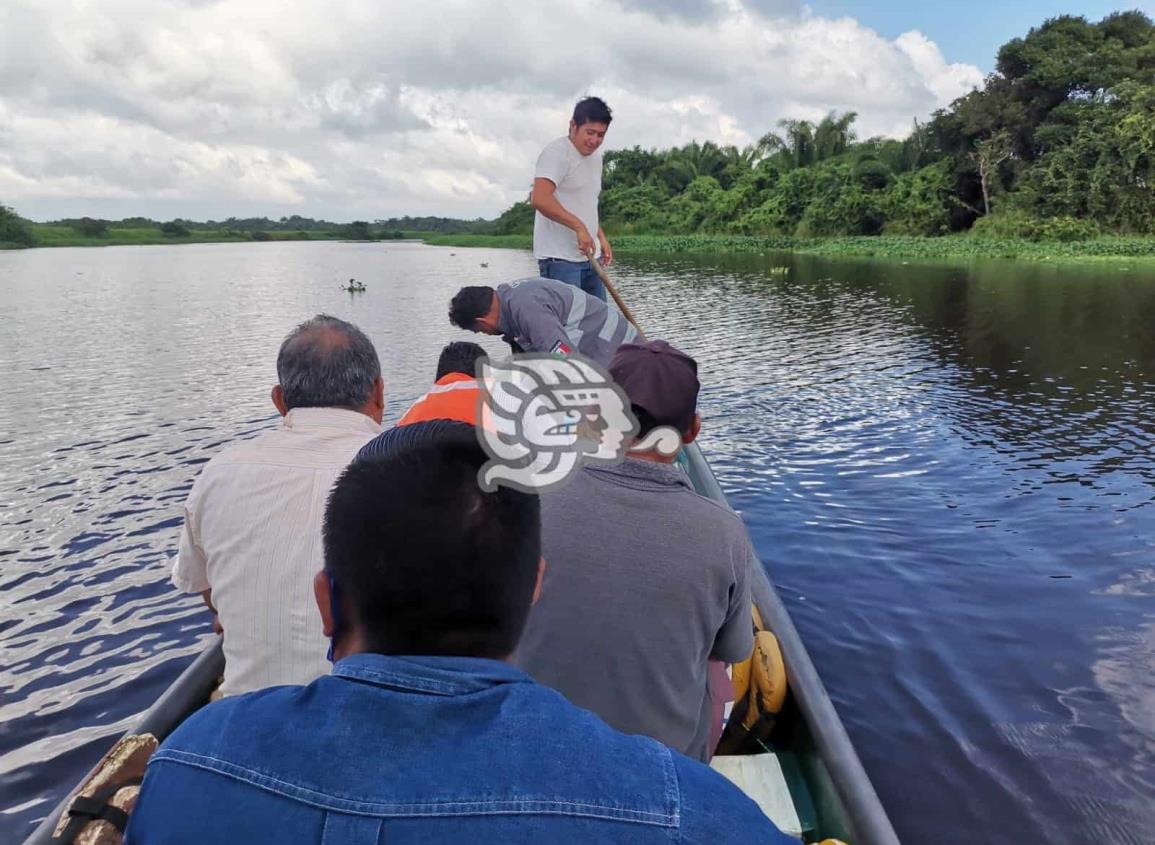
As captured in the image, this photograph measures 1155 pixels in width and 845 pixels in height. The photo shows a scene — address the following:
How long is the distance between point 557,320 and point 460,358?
76 cm

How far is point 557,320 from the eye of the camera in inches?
197

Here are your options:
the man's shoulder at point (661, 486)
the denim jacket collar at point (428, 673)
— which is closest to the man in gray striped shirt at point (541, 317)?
the man's shoulder at point (661, 486)

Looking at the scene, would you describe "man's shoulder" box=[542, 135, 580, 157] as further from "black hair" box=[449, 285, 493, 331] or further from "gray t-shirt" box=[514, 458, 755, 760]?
"gray t-shirt" box=[514, 458, 755, 760]

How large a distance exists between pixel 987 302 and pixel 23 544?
72.1 ft

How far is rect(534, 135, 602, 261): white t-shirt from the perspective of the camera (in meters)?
5.57

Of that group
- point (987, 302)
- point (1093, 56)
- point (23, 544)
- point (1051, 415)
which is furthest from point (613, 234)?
point (23, 544)

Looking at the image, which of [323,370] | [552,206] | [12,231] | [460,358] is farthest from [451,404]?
[12,231]

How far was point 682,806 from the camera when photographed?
2.89 ft

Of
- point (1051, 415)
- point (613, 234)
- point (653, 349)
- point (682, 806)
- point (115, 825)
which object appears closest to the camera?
point (682, 806)

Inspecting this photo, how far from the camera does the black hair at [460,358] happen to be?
14.8ft

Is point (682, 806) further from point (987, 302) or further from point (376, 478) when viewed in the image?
point (987, 302)

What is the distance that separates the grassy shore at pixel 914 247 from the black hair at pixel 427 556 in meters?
35.8

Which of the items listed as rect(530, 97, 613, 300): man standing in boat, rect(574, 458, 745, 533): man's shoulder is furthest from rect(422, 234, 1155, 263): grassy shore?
rect(574, 458, 745, 533): man's shoulder

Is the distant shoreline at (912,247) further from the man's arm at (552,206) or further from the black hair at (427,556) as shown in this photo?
the black hair at (427,556)
